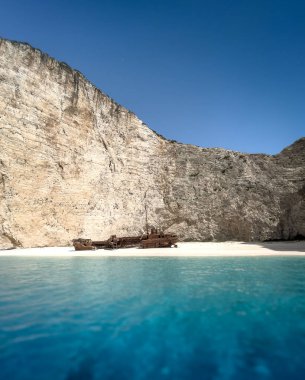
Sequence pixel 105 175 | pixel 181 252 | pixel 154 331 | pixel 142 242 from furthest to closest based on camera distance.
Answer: pixel 105 175 → pixel 142 242 → pixel 181 252 → pixel 154 331

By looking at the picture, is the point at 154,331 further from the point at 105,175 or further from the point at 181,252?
the point at 105,175

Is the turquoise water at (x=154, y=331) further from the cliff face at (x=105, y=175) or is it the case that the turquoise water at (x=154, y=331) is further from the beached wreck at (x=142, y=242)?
the cliff face at (x=105, y=175)

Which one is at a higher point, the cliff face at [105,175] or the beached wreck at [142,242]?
the cliff face at [105,175]

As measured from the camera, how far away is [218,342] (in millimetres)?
4109

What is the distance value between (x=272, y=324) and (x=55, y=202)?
2460 centimetres

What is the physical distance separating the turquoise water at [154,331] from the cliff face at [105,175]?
19.2 meters

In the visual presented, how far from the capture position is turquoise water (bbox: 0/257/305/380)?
3402 mm

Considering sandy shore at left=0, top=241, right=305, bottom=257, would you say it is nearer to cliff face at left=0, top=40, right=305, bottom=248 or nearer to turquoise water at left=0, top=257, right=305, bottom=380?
cliff face at left=0, top=40, right=305, bottom=248

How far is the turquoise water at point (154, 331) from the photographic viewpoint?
340cm

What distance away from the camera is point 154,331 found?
456 centimetres

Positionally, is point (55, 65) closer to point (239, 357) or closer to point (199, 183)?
point (199, 183)

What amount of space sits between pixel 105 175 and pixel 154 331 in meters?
28.2

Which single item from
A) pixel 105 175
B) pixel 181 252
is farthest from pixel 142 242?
pixel 105 175

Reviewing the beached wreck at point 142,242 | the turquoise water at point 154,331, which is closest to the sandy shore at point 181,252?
the beached wreck at point 142,242
